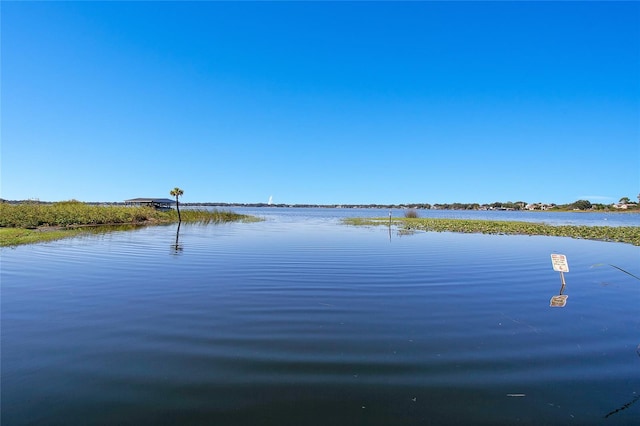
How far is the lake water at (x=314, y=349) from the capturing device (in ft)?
14.9

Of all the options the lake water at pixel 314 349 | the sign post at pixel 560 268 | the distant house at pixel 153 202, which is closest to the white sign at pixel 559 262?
the sign post at pixel 560 268

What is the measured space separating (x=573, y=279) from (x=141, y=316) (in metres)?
15.1

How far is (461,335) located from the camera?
23.7 feet

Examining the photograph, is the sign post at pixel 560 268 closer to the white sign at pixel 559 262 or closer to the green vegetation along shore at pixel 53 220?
the white sign at pixel 559 262

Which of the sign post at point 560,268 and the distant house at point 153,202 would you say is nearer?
the sign post at point 560,268

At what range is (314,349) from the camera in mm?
6398

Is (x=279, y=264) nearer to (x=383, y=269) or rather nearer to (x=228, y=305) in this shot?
(x=383, y=269)

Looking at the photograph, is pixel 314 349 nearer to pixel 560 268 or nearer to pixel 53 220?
pixel 560 268

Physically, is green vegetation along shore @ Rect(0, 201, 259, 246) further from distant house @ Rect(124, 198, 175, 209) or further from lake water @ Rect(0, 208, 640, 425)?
distant house @ Rect(124, 198, 175, 209)

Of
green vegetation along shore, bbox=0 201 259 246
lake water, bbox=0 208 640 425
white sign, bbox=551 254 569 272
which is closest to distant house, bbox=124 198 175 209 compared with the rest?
green vegetation along shore, bbox=0 201 259 246

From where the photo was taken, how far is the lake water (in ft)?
14.9

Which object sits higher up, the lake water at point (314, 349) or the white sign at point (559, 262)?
the white sign at point (559, 262)

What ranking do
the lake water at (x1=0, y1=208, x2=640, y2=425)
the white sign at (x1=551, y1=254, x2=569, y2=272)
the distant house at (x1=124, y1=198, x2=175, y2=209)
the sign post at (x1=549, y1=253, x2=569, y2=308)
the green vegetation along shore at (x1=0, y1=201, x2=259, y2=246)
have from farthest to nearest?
1. the distant house at (x1=124, y1=198, x2=175, y2=209)
2. the green vegetation along shore at (x1=0, y1=201, x2=259, y2=246)
3. the white sign at (x1=551, y1=254, x2=569, y2=272)
4. the sign post at (x1=549, y1=253, x2=569, y2=308)
5. the lake water at (x1=0, y1=208, x2=640, y2=425)

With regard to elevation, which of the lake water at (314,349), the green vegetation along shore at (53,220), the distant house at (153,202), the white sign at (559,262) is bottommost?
the lake water at (314,349)
